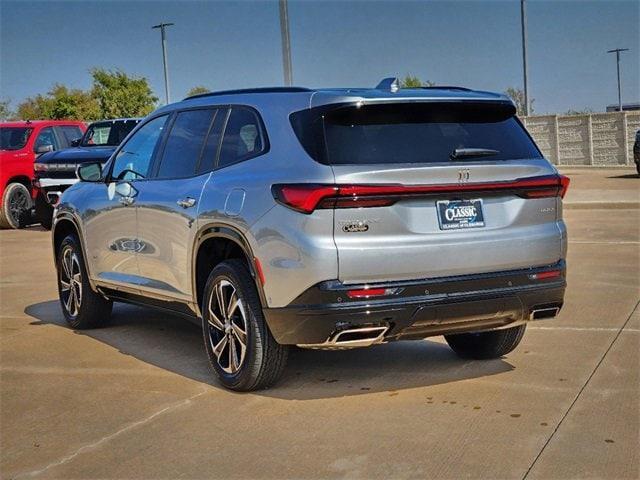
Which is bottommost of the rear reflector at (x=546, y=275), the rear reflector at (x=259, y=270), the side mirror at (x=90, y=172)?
the rear reflector at (x=546, y=275)

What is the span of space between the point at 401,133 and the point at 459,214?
558 mm

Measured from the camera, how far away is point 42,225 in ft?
62.6

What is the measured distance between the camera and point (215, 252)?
620cm

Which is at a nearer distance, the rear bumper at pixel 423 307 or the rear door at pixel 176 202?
the rear bumper at pixel 423 307

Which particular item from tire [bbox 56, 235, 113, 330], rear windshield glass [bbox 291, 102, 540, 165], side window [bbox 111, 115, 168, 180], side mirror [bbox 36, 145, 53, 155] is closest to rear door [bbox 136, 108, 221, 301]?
side window [bbox 111, 115, 168, 180]

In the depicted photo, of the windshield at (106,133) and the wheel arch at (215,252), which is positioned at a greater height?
the windshield at (106,133)

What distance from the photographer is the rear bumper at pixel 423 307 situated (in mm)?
5172

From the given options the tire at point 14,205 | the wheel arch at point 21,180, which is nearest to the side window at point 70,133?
the wheel arch at point 21,180

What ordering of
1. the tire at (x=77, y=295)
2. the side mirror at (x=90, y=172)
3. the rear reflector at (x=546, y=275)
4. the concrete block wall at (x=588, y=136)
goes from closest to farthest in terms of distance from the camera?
the rear reflector at (x=546, y=275)
the side mirror at (x=90, y=172)
the tire at (x=77, y=295)
the concrete block wall at (x=588, y=136)

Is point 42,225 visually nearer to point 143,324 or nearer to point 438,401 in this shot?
point 143,324

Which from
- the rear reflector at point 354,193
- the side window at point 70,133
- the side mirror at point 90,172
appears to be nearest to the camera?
the rear reflector at point 354,193

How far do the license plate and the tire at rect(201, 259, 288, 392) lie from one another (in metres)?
→ 1.15

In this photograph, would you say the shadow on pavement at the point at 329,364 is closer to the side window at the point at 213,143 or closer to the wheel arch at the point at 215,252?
the wheel arch at the point at 215,252

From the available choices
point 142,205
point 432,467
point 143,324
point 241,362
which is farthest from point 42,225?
point 432,467
